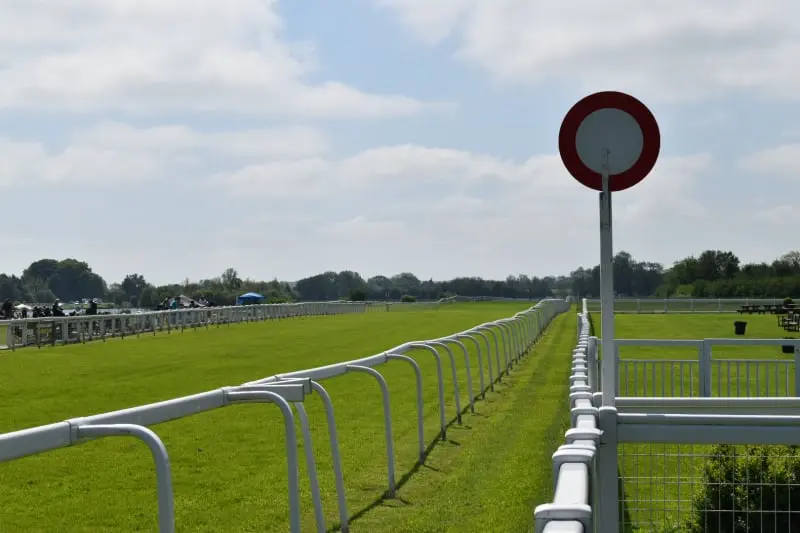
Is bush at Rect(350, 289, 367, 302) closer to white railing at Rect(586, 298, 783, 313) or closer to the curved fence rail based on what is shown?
white railing at Rect(586, 298, 783, 313)

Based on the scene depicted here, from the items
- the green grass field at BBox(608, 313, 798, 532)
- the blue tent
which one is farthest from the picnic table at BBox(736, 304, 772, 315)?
the blue tent

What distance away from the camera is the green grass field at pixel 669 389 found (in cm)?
501

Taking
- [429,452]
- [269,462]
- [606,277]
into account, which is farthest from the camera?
[429,452]

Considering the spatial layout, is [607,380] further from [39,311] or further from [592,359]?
[39,311]

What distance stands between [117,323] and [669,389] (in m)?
22.0

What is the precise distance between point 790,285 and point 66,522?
72.3m

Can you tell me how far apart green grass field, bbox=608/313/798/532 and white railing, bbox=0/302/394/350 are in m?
15.0

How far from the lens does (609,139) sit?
16.7 ft

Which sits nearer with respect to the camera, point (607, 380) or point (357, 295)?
point (607, 380)

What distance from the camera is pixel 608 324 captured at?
490cm

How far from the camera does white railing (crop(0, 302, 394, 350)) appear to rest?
2756cm

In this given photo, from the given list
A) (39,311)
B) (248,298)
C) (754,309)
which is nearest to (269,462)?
(39,311)

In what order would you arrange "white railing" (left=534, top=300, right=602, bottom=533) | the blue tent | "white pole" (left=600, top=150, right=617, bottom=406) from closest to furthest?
"white railing" (left=534, top=300, right=602, bottom=533) < "white pole" (left=600, top=150, right=617, bottom=406) < the blue tent

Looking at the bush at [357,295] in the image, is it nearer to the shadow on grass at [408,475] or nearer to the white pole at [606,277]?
the shadow on grass at [408,475]
